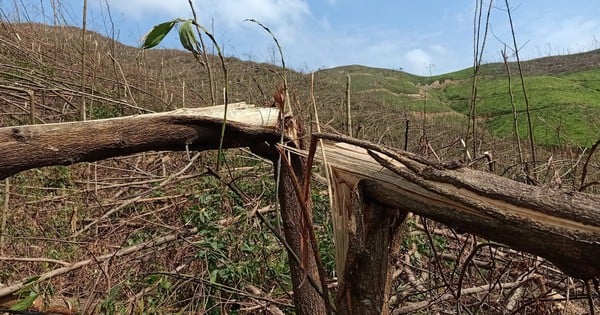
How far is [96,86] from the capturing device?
521 cm

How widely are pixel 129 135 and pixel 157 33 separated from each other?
374mm

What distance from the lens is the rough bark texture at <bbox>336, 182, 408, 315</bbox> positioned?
1.20m

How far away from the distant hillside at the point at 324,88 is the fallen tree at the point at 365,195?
29cm

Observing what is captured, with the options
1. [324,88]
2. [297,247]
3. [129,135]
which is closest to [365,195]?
[297,247]

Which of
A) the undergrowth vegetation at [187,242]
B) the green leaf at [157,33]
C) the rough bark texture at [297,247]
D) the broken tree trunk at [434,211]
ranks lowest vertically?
the undergrowth vegetation at [187,242]

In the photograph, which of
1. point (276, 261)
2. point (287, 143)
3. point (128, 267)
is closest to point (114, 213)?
point (128, 267)

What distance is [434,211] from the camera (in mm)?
1077

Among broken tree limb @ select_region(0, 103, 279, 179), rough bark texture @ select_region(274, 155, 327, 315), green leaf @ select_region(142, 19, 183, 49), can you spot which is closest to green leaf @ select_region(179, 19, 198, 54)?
green leaf @ select_region(142, 19, 183, 49)

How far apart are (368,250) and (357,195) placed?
13cm

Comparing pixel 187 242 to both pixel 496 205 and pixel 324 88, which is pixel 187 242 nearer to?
pixel 496 205

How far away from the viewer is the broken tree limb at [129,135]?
1.31m

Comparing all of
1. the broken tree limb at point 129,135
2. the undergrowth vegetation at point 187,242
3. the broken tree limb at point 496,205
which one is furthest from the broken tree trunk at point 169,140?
the broken tree limb at point 496,205

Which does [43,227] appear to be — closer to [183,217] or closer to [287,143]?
[183,217]

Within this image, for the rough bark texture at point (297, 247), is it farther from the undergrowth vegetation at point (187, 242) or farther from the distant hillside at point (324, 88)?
the distant hillside at point (324, 88)
